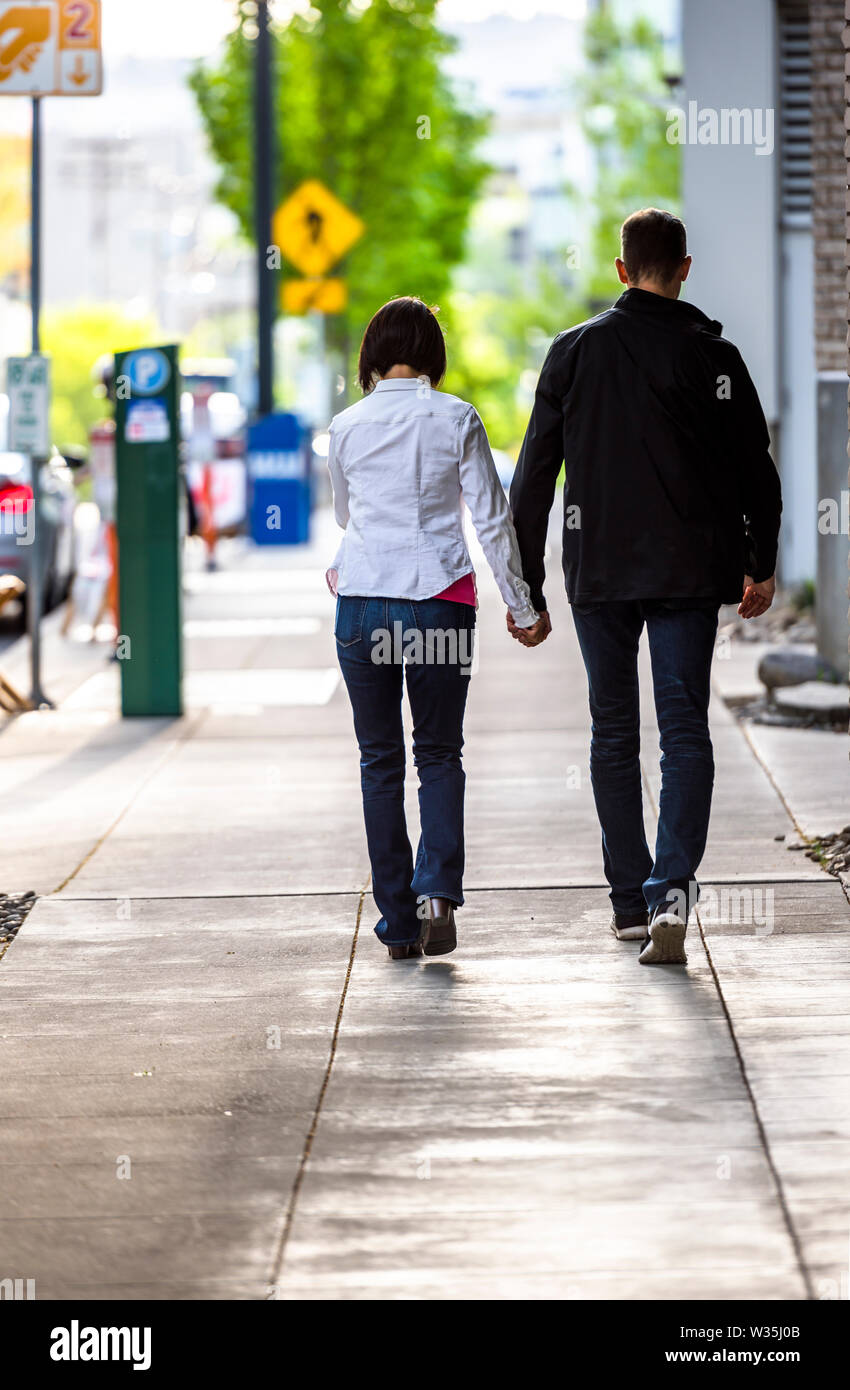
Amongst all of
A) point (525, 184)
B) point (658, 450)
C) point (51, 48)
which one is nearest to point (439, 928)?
point (658, 450)

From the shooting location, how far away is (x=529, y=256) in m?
128

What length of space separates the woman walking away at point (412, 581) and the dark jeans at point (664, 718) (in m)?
0.21

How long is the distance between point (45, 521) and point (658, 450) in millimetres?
10249

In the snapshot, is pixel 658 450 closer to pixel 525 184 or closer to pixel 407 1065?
pixel 407 1065

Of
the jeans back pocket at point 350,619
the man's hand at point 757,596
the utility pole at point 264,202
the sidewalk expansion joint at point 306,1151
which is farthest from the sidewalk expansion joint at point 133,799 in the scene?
the utility pole at point 264,202

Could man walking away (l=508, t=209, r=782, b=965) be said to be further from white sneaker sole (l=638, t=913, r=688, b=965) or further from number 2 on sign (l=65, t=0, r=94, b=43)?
number 2 on sign (l=65, t=0, r=94, b=43)

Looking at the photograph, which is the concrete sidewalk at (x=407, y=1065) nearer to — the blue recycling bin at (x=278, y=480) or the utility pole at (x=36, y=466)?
the utility pole at (x=36, y=466)

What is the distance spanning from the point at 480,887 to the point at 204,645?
292 inches

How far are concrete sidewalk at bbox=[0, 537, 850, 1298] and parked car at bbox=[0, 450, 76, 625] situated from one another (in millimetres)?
6020

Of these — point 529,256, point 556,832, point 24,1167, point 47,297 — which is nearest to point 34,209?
point 556,832

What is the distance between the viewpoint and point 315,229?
20.5 meters

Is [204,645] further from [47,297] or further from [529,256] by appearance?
[529,256]

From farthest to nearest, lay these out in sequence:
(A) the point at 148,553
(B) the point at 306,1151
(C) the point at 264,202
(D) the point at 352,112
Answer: (D) the point at 352,112 → (C) the point at 264,202 → (A) the point at 148,553 → (B) the point at 306,1151

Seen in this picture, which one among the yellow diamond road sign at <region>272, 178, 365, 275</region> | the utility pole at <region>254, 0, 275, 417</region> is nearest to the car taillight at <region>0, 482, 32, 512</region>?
the yellow diamond road sign at <region>272, 178, 365, 275</region>
